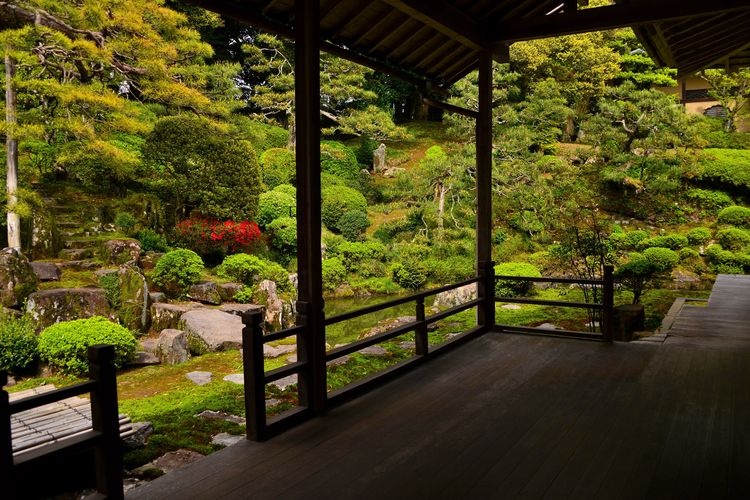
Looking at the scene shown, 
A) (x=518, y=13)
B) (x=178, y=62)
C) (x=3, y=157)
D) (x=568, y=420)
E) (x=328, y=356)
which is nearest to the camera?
(x=568, y=420)

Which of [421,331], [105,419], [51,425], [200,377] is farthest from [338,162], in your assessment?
[105,419]

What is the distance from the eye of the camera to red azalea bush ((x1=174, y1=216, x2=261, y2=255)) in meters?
11.3

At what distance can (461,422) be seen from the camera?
343 centimetres

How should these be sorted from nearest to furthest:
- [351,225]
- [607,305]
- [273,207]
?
1. [607,305]
2. [273,207]
3. [351,225]

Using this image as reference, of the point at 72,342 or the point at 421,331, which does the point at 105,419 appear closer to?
the point at 421,331

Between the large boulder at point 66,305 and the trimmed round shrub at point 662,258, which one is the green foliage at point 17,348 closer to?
the large boulder at point 66,305

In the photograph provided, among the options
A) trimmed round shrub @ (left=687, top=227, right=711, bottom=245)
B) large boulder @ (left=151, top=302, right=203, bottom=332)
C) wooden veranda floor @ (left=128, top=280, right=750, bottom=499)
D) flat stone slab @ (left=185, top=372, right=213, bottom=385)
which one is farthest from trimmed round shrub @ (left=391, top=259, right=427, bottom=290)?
wooden veranda floor @ (left=128, top=280, right=750, bottom=499)

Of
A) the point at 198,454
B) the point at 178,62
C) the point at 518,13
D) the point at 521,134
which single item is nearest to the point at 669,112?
the point at 521,134

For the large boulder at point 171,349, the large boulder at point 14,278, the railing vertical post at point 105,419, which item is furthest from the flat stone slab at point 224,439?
the large boulder at point 14,278

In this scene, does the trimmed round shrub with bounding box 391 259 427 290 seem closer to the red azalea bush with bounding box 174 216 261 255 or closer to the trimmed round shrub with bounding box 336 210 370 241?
the trimmed round shrub with bounding box 336 210 370 241

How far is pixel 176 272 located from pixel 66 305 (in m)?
2.00

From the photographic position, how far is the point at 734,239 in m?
12.7

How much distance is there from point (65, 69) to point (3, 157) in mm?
2104

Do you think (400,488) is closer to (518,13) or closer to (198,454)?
(198,454)
